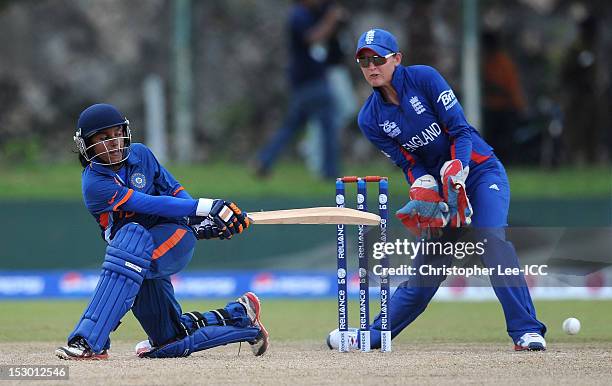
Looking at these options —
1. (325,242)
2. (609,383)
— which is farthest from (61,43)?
(609,383)

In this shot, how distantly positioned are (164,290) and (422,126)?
1835 mm

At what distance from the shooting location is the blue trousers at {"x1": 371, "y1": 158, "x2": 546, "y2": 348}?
→ 7469 millimetres

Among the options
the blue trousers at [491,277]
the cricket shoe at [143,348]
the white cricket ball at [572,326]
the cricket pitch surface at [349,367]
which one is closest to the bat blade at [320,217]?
the blue trousers at [491,277]

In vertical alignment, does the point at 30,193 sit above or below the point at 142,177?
above

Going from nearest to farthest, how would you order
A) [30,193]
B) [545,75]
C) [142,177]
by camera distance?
1. [142,177]
2. [30,193]
3. [545,75]

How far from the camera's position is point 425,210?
746cm

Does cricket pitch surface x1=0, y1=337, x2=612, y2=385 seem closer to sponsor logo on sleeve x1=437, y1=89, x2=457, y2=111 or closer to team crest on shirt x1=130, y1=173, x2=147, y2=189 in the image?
team crest on shirt x1=130, y1=173, x2=147, y2=189

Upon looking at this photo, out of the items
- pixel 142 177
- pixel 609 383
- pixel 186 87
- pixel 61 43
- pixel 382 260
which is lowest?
pixel 609 383

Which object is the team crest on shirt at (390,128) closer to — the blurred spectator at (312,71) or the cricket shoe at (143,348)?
the cricket shoe at (143,348)

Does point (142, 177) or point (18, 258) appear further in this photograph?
point (18, 258)

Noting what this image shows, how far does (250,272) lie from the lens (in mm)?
13711

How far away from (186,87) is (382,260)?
28.0 ft

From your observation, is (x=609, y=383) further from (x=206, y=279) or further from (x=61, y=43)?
(x=61, y=43)

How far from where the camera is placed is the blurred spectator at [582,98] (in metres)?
16.0
